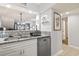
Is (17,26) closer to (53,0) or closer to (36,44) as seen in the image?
(36,44)

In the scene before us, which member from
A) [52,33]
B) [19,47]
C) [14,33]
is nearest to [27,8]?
[14,33]

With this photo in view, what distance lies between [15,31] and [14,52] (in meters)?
0.87

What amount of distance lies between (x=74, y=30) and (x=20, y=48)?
3.38 metres

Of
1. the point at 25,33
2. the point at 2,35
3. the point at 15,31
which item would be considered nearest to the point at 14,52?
the point at 2,35

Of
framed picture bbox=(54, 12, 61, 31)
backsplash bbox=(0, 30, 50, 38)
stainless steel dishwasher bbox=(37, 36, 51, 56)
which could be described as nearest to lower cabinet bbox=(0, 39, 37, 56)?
stainless steel dishwasher bbox=(37, 36, 51, 56)

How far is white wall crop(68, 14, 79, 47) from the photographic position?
450 cm

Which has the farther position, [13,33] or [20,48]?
[13,33]

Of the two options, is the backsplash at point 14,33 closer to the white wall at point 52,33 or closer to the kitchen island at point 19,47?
the white wall at point 52,33

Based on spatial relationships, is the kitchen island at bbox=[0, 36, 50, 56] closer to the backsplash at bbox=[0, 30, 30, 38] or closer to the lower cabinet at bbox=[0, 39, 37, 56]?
the lower cabinet at bbox=[0, 39, 37, 56]

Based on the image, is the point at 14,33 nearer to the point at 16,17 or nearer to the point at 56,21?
the point at 16,17

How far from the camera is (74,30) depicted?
4.64 meters

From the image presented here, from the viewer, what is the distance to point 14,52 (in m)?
1.88

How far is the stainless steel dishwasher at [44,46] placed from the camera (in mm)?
2687

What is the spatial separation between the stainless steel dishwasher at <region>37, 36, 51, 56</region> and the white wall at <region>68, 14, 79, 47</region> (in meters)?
2.04
